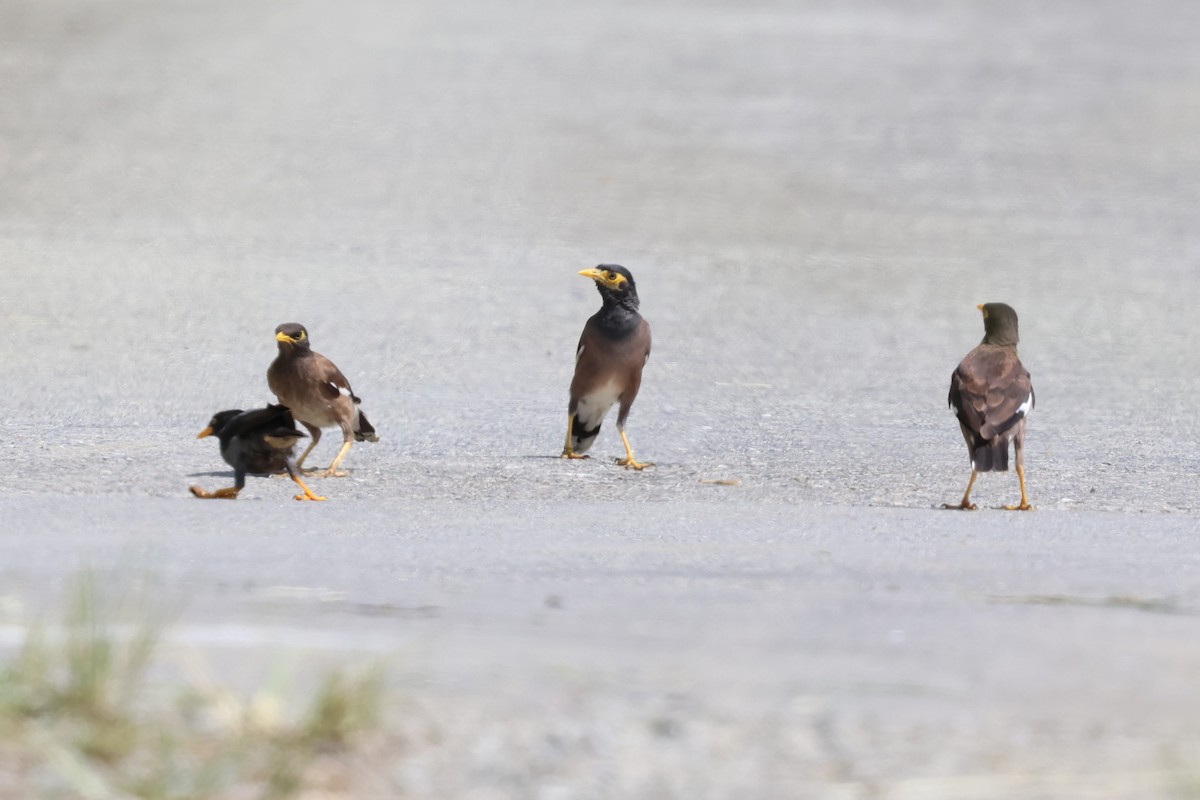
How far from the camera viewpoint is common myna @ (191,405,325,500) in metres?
9.38

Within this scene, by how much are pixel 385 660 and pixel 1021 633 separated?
2.02 metres

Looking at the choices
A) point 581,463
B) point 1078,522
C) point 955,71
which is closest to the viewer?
point 1078,522

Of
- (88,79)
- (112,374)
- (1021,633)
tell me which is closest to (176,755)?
(1021,633)

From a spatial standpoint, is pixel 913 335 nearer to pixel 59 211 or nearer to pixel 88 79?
pixel 59 211

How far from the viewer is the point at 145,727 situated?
445cm

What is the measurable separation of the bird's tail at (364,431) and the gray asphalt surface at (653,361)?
0.21 m

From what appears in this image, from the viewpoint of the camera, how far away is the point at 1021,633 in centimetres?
574

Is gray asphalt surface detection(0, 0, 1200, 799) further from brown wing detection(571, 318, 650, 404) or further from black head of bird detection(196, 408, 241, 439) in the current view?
brown wing detection(571, 318, 650, 404)

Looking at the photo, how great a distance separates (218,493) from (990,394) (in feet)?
11.9

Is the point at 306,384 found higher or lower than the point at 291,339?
lower

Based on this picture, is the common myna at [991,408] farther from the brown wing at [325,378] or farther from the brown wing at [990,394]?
the brown wing at [325,378]

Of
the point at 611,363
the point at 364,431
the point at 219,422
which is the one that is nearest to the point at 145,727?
the point at 219,422

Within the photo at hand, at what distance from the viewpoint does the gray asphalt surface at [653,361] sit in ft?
16.3

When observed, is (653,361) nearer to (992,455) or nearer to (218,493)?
(992,455)
